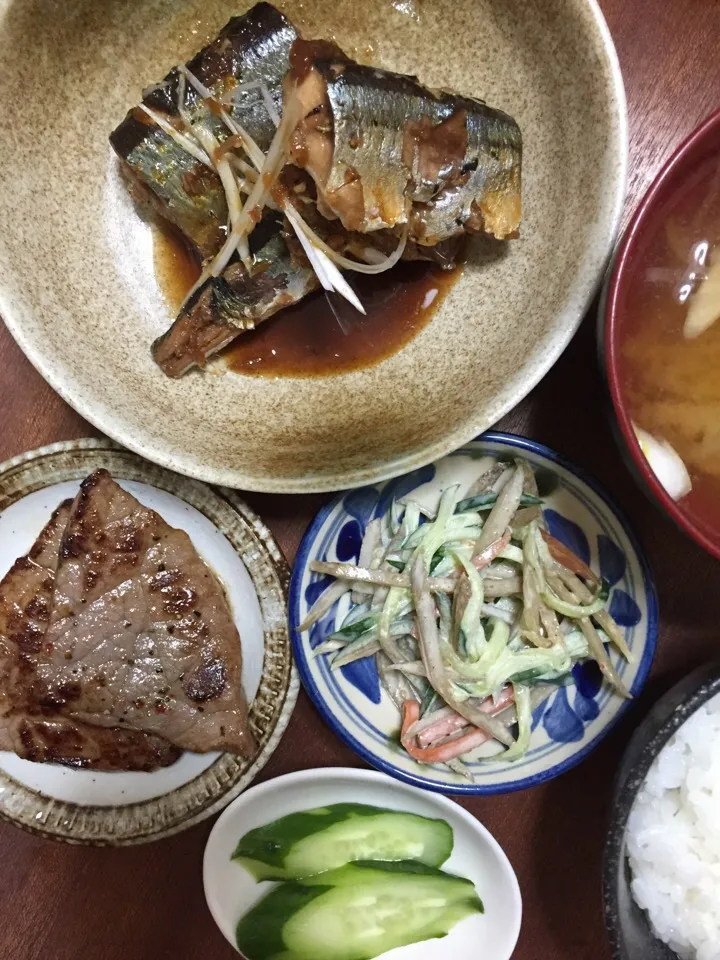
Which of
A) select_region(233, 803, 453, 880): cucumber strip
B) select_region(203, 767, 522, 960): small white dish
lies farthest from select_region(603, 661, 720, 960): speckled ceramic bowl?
select_region(233, 803, 453, 880): cucumber strip

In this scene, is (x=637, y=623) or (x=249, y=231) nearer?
(x=249, y=231)

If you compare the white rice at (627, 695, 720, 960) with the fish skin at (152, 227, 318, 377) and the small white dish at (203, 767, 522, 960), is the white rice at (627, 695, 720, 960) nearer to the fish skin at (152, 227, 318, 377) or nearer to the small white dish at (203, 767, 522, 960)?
the small white dish at (203, 767, 522, 960)

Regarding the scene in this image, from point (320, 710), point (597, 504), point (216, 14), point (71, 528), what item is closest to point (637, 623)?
point (597, 504)

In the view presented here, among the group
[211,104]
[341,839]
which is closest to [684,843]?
[341,839]

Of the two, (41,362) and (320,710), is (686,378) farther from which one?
(41,362)

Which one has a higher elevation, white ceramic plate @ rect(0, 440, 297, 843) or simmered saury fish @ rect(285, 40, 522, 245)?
simmered saury fish @ rect(285, 40, 522, 245)

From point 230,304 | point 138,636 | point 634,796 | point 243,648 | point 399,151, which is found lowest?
point 634,796

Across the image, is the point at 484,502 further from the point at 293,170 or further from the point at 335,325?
the point at 293,170
